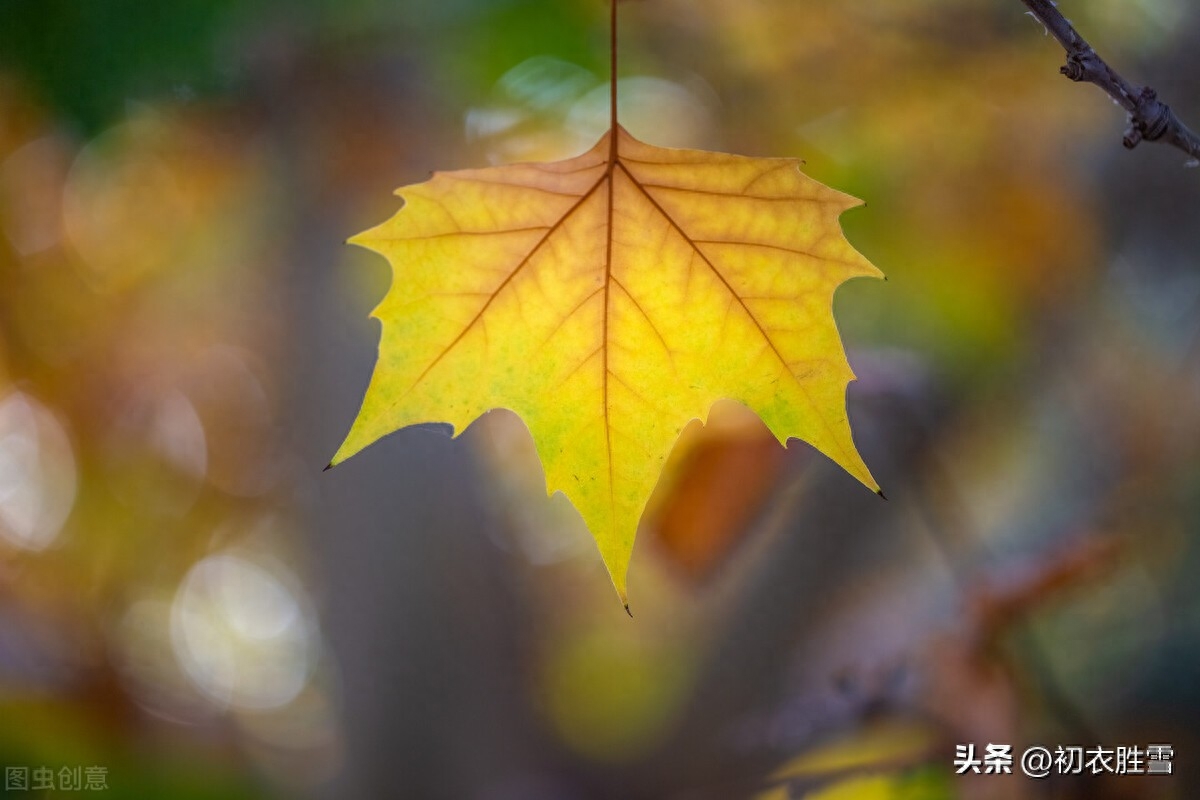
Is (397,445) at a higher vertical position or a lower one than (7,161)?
lower

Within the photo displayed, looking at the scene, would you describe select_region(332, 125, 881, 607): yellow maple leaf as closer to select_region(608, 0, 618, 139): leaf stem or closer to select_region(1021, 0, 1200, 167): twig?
select_region(608, 0, 618, 139): leaf stem

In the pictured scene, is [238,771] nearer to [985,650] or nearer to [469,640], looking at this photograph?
[469,640]

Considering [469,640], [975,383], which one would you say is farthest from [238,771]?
[975,383]

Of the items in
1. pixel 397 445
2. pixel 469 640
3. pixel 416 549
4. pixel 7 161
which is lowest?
pixel 469 640

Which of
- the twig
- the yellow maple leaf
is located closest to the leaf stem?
the yellow maple leaf

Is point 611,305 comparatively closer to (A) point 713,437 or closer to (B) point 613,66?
(B) point 613,66

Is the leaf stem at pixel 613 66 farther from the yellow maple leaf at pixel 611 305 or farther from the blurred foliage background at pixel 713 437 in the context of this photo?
the blurred foliage background at pixel 713 437

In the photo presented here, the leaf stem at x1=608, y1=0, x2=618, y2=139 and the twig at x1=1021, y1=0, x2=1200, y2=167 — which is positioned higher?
the leaf stem at x1=608, y1=0, x2=618, y2=139
